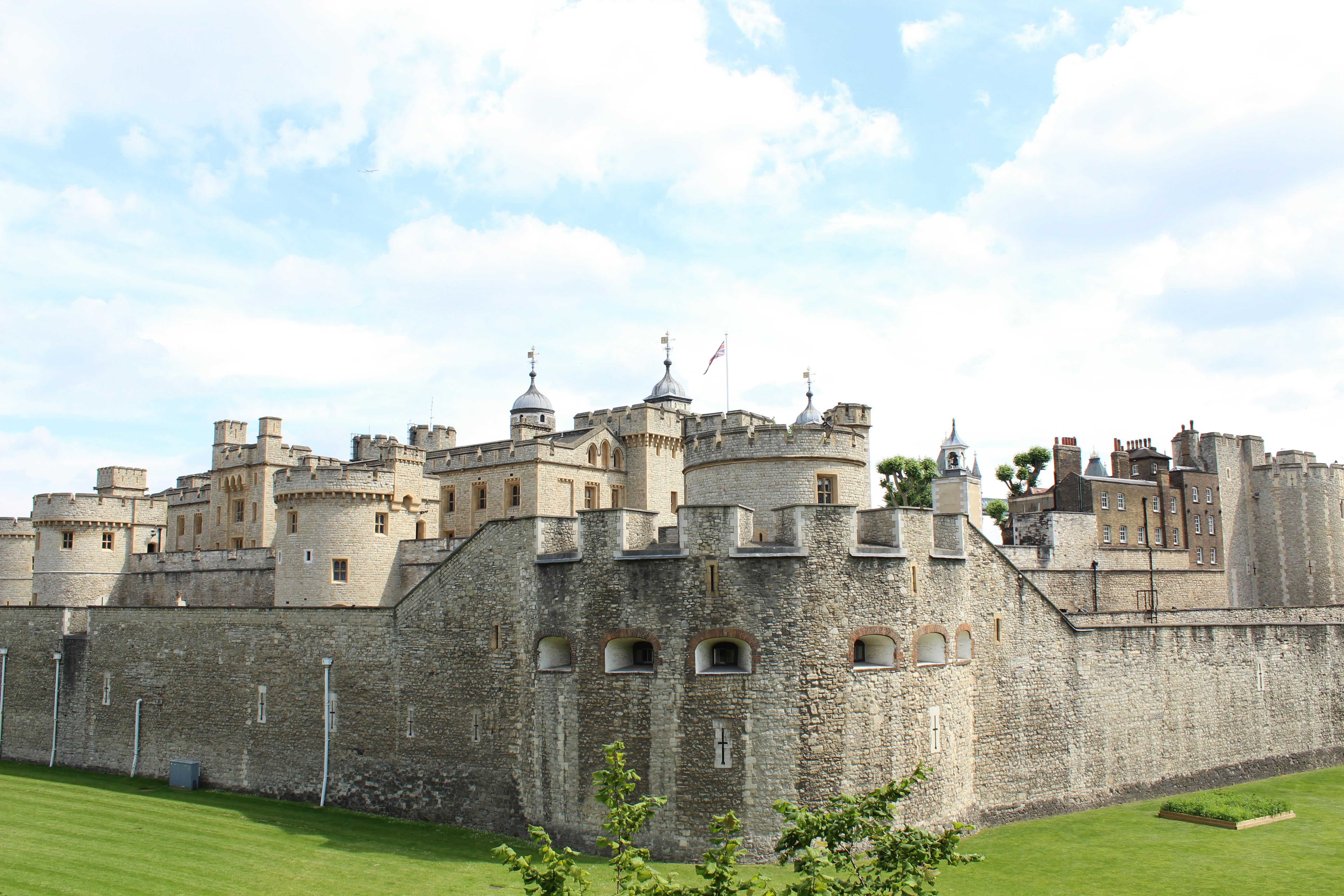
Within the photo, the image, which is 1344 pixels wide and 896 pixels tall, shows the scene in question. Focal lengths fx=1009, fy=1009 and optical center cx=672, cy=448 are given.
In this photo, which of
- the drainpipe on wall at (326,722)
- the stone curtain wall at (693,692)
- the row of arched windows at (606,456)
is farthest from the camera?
the row of arched windows at (606,456)

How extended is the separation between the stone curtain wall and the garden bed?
188cm

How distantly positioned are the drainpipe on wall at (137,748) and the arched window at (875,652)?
76.7 feet

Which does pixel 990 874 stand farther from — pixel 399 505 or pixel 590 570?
pixel 399 505

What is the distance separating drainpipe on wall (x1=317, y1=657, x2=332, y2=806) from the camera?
27422 mm

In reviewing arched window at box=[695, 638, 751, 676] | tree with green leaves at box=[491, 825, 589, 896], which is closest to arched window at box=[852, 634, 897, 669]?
arched window at box=[695, 638, 751, 676]

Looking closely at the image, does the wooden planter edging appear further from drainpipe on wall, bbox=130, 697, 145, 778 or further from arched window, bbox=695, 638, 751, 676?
drainpipe on wall, bbox=130, 697, 145, 778

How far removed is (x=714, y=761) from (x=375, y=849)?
26.9ft

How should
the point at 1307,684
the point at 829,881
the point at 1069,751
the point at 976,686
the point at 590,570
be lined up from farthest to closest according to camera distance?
the point at 1307,684
the point at 1069,751
the point at 976,686
the point at 590,570
the point at 829,881

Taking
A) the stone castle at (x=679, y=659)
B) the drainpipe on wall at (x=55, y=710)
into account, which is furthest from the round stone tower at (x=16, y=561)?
the drainpipe on wall at (x=55, y=710)

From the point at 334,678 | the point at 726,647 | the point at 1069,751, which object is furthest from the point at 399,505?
the point at 1069,751

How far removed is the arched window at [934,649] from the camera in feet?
79.5

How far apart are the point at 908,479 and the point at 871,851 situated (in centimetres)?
5228

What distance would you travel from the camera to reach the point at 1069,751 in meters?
27.6

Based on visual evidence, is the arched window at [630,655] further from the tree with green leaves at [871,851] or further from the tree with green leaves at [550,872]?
the tree with green leaves at [550,872]
